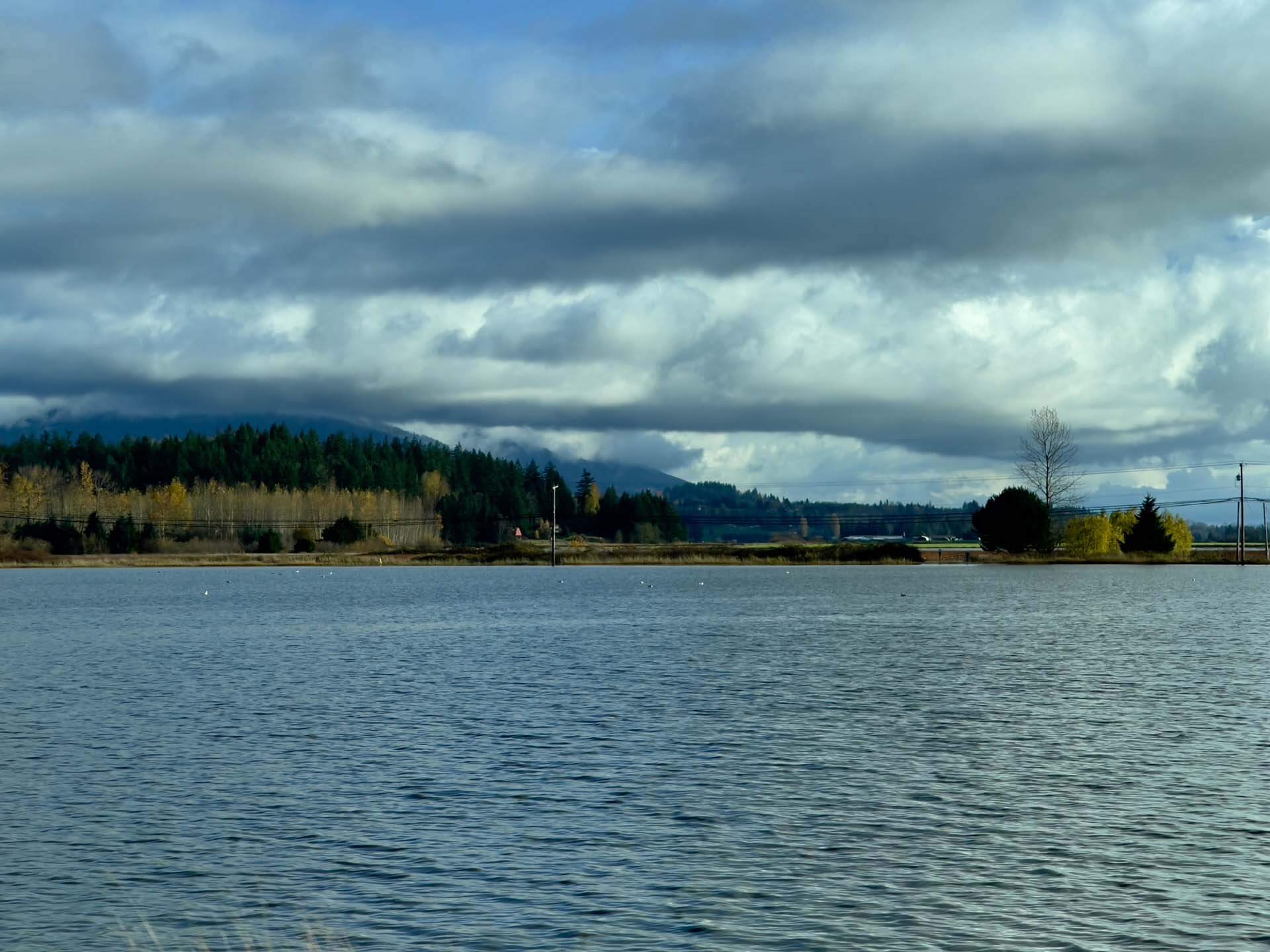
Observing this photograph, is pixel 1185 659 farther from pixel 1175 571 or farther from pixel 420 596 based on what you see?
pixel 1175 571

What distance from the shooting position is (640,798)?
1070 inches

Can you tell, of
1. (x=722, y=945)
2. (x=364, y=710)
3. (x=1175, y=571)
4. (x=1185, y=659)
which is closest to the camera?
(x=722, y=945)

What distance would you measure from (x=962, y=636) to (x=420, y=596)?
218 feet

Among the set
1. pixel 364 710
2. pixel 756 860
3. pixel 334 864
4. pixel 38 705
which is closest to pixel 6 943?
pixel 334 864

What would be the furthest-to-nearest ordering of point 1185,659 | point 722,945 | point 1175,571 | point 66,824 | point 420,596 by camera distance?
1. point 1175,571
2. point 420,596
3. point 1185,659
4. point 66,824
5. point 722,945

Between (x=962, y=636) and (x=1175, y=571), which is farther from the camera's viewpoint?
(x=1175, y=571)

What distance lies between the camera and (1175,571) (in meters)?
196

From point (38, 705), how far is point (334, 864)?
25.4 meters

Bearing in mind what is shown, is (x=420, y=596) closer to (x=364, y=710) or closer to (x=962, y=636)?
(x=962, y=636)

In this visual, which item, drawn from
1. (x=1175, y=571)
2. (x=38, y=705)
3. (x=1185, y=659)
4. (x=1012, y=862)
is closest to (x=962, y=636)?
(x=1185, y=659)

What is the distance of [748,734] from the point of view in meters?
36.1

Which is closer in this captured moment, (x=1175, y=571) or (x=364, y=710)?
(x=364, y=710)

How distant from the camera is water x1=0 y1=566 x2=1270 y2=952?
61.3 feet

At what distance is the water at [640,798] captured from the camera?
1867 cm
